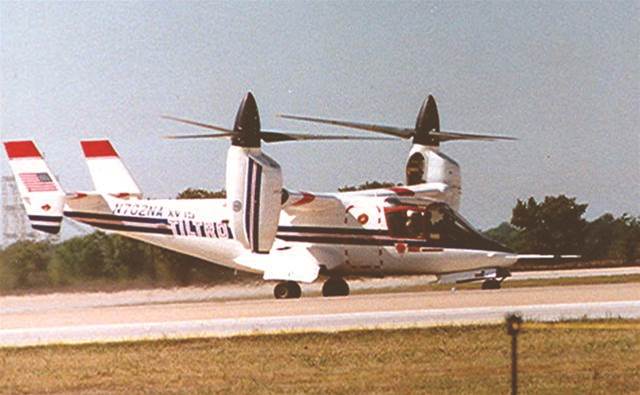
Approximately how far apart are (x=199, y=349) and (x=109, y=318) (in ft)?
20.3

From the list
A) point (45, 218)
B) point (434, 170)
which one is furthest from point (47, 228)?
point (434, 170)

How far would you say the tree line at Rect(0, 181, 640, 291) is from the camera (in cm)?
3156

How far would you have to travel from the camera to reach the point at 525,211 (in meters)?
40.9

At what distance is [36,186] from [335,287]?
773cm

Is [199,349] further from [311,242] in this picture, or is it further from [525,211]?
[525,211]

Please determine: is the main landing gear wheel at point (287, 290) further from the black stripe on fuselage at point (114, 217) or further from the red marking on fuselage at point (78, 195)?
the red marking on fuselage at point (78, 195)

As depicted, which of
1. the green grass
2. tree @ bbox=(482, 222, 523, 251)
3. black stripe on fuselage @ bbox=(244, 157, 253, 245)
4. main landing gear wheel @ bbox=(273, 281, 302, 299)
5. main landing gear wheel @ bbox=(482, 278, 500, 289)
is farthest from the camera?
tree @ bbox=(482, 222, 523, 251)

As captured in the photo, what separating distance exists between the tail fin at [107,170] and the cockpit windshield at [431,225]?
694 cm

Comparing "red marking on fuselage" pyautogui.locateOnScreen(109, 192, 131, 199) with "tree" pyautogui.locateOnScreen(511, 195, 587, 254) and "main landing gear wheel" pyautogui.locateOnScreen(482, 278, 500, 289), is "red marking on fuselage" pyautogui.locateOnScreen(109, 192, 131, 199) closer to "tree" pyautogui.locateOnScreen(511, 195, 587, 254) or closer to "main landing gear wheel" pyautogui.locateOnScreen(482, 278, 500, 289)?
"main landing gear wheel" pyautogui.locateOnScreen(482, 278, 500, 289)

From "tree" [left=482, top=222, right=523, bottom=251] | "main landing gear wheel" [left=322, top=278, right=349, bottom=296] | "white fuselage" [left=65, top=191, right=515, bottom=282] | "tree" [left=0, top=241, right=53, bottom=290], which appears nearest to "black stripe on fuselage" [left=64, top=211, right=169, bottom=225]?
"white fuselage" [left=65, top=191, right=515, bottom=282]

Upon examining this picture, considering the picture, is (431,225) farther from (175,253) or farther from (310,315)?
(310,315)

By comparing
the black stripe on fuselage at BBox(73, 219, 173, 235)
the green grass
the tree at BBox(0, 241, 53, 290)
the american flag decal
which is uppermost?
the american flag decal

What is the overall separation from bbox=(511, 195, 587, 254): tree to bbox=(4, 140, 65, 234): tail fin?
15.2 meters

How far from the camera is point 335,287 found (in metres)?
31.7
